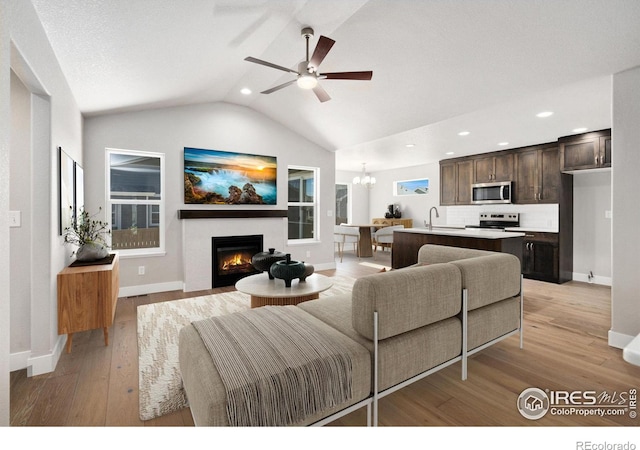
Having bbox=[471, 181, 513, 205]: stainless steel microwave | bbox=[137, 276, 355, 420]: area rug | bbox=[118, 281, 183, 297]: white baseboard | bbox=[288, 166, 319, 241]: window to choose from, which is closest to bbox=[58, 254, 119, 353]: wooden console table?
bbox=[137, 276, 355, 420]: area rug

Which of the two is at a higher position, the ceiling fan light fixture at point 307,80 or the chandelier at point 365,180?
the ceiling fan light fixture at point 307,80

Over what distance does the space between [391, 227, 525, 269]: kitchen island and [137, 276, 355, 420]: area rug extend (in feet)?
3.25

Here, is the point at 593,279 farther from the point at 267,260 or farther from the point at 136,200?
the point at 136,200

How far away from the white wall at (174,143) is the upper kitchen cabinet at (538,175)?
12.7ft

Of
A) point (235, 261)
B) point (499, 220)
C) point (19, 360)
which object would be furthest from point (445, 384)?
point (499, 220)

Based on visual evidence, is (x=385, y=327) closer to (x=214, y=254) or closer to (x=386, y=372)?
(x=386, y=372)

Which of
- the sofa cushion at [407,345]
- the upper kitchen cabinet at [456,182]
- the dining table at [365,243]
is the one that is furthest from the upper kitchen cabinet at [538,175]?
the sofa cushion at [407,345]

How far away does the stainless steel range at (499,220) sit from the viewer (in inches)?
213

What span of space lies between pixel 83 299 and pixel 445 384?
281 centimetres

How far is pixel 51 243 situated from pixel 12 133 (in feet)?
2.72

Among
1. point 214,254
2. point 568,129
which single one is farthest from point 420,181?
point 214,254

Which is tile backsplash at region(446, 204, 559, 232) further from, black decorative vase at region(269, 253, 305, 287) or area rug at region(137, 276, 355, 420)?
black decorative vase at region(269, 253, 305, 287)

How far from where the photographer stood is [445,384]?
1.98 meters

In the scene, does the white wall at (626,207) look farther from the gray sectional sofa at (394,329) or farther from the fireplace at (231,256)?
the fireplace at (231,256)
